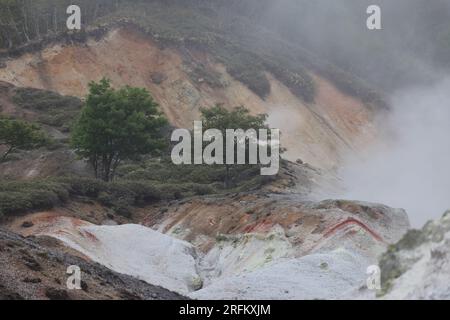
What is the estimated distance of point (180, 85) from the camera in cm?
5800

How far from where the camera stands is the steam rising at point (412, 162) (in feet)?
107

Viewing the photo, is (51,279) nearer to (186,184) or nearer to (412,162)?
(186,184)

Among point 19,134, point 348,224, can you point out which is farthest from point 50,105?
point 348,224

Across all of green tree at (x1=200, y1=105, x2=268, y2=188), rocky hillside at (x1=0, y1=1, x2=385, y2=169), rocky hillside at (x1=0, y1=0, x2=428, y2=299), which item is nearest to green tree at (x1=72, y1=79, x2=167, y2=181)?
rocky hillside at (x1=0, y1=0, x2=428, y2=299)

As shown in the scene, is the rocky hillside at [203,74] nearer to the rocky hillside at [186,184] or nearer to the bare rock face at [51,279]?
the rocky hillside at [186,184]

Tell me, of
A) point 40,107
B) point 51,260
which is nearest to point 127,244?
point 51,260

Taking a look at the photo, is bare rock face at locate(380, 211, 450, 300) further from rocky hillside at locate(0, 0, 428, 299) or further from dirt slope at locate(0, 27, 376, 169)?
dirt slope at locate(0, 27, 376, 169)

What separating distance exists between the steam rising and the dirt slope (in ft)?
8.90

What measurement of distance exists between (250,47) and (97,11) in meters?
15.4

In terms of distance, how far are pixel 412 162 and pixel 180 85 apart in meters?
20.0

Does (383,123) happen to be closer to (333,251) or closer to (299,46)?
(299,46)

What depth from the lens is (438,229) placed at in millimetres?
9039

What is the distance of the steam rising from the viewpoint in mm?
32562

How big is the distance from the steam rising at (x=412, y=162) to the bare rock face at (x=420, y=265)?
15.8 meters
